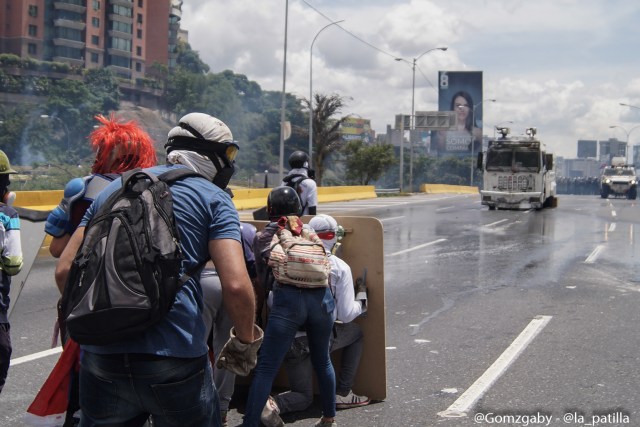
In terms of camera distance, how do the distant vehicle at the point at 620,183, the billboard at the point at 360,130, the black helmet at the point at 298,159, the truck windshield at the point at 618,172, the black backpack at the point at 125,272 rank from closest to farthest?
the black backpack at the point at 125,272 < the black helmet at the point at 298,159 < the distant vehicle at the point at 620,183 < the truck windshield at the point at 618,172 < the billboard at the point at 360,130

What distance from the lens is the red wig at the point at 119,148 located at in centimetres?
391

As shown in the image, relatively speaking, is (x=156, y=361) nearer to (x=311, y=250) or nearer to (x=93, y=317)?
(x=93, y=317)

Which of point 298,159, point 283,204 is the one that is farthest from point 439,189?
point 283,204

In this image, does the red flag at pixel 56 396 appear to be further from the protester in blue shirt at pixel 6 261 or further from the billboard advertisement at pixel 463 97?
the billboard advertisement at pixel 463 97

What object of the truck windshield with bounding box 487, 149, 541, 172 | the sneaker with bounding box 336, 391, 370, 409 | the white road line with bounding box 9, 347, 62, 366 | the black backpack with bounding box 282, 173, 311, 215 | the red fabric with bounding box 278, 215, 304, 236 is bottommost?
the white road line with bounding box 9, 347, 62, 366

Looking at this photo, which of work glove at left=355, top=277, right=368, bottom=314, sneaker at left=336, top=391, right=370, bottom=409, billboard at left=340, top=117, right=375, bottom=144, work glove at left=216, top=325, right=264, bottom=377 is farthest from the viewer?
billboard at left=340, top=117, right=375, bottom=144

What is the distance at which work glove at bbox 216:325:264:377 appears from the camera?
125 inches

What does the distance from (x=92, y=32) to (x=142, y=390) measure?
288 ft

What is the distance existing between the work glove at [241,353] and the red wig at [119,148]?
3.75 feet

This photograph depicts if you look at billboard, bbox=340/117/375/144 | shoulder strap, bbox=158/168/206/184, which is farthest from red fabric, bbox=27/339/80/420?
billboard, bbox=340/117/375/144

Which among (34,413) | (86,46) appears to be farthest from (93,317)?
(86,46)

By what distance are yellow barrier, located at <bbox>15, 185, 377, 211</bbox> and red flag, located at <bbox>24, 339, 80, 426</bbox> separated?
548cm

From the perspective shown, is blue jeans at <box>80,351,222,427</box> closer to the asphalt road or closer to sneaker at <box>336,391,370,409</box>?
the asphalt road

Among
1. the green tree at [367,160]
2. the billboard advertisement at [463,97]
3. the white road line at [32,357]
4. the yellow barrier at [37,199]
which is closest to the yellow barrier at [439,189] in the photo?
the green tree at [367,160]
